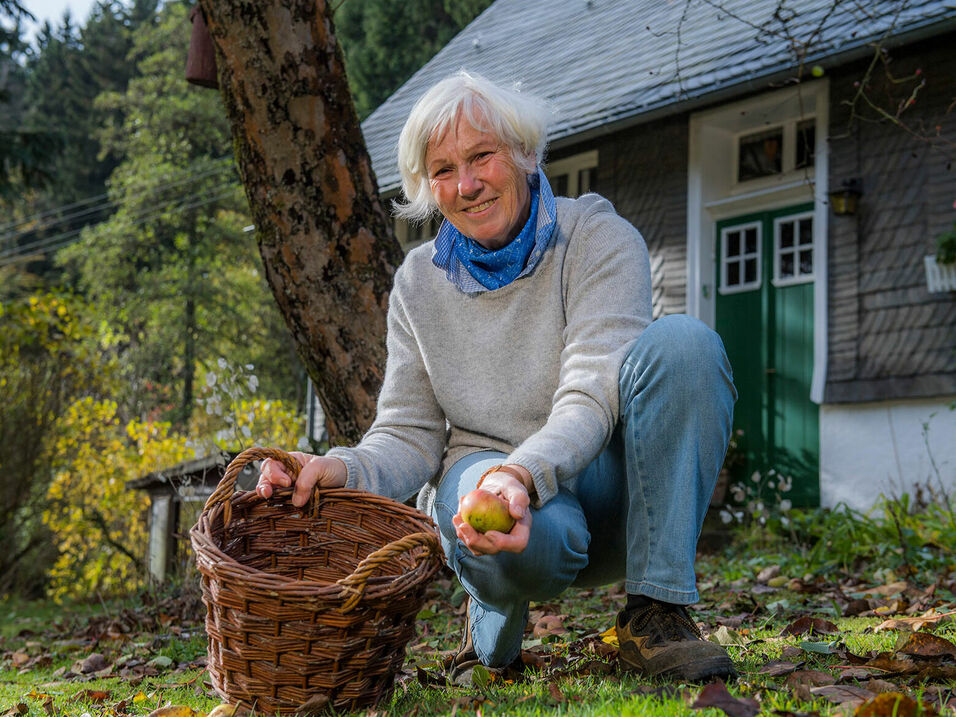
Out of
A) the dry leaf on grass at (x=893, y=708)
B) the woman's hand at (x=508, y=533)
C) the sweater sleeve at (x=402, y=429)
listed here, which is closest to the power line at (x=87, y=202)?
the sweater sleeve at (x=402, y=429)

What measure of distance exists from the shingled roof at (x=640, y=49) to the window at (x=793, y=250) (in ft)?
4.00

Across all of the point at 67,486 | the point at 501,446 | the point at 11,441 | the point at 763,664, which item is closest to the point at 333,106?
the point at 501,446

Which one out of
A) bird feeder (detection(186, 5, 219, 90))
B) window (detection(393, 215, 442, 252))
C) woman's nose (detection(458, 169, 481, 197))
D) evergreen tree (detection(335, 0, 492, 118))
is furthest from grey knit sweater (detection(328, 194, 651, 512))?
evergreen tree (detection(335, 0, 492, 118))

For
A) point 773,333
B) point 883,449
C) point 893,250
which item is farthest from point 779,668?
point 773,333

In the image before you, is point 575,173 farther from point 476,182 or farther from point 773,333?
point 476,182

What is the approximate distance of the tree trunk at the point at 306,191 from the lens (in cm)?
370

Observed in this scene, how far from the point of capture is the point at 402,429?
8.20ft

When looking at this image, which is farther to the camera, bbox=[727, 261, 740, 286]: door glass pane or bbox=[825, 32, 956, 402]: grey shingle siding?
Result: bbox=[727, 261, 740, 286]: door glass pane

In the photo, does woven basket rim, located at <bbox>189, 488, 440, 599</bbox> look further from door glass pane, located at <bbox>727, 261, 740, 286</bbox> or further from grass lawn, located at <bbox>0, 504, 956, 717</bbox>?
door glass pane, located at <bbox>727, 261, 740, 286</bbox>

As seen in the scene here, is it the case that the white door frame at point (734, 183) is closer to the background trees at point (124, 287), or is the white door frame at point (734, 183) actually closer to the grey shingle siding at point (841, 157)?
the grey shingle siding at point (841, 157)

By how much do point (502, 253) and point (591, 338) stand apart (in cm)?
34

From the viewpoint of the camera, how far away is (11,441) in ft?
30.7

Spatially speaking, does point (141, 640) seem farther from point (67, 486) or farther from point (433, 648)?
point (67, 486)

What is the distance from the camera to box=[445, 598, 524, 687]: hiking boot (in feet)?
7.63
